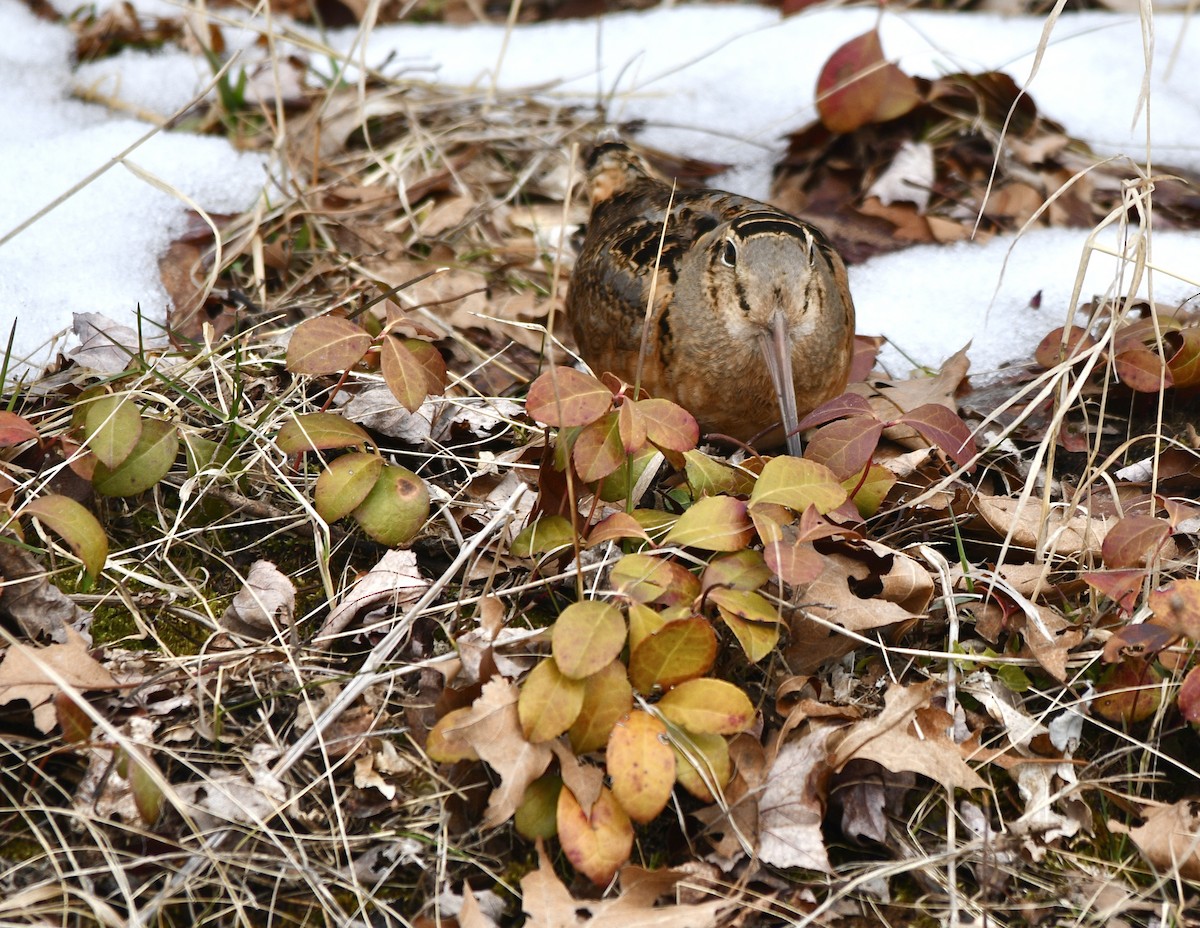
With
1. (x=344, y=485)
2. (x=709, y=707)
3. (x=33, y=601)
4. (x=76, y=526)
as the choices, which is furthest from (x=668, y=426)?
(x=33, y=601)

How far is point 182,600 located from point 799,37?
4390mm

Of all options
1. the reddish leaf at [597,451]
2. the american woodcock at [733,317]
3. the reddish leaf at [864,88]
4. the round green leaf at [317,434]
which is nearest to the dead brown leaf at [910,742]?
the reddish leaf at [597,451]

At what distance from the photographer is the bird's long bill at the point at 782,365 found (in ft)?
11.5

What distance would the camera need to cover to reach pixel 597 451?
272 cm

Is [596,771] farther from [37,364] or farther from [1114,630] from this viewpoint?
[37,364]

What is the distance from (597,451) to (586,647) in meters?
0.52

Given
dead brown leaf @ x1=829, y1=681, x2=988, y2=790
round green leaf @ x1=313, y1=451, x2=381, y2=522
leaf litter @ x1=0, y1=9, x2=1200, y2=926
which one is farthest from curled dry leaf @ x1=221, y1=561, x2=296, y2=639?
dead brown leaf @ x1=829, y1=681, x2=988, y2=790

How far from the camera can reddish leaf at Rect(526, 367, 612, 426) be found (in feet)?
8.67

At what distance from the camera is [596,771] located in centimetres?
247

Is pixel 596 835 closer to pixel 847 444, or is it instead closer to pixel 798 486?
pixel 798 486

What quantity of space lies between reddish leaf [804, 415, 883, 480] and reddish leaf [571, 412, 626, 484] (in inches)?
20.6

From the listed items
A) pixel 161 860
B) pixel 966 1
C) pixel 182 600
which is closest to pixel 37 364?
pixel 182 600

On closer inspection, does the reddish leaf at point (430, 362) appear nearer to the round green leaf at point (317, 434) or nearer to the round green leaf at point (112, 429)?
the round green leaf at point (317, 434)

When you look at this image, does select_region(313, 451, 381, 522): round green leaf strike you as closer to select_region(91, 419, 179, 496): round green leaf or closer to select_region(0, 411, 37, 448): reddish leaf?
select_region(91, 419, 179, 496): round green leaf
